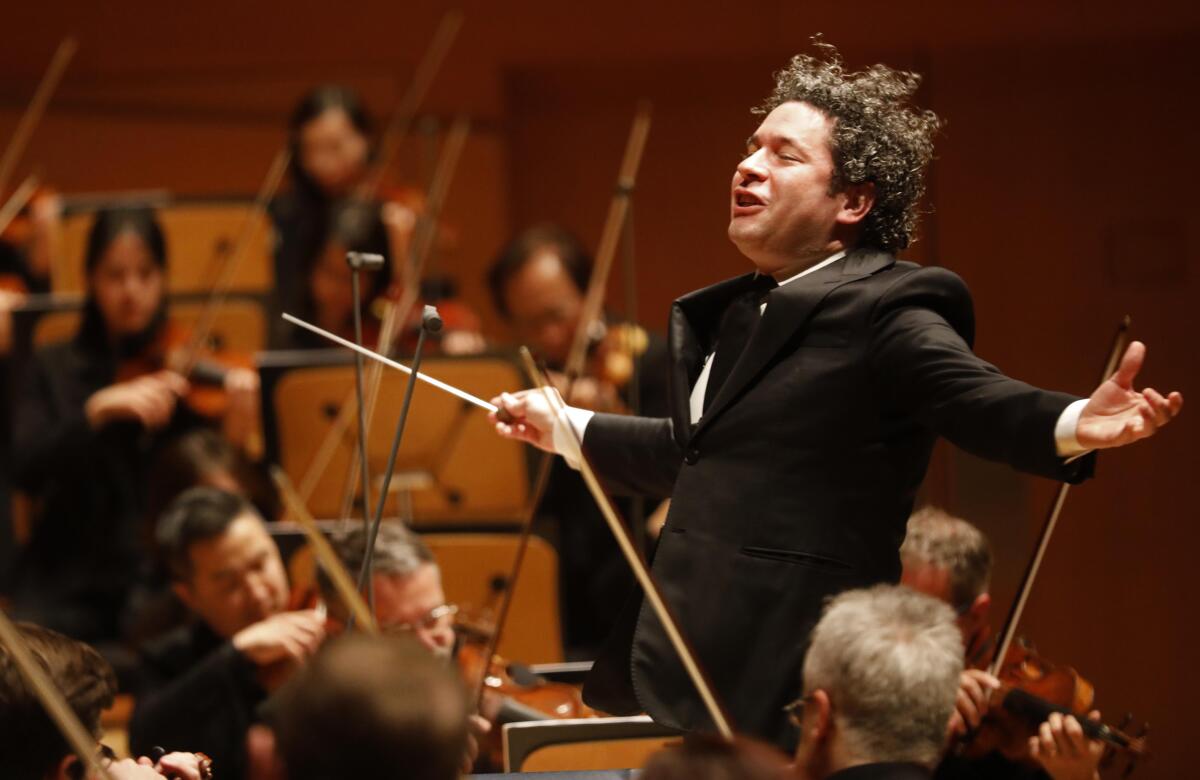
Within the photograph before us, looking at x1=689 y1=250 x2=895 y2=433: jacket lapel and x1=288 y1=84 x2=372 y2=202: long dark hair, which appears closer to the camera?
x1=689 y1=250 x2=895 y2=433: jacket lapel

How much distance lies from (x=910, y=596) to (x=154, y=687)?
5.56 ft

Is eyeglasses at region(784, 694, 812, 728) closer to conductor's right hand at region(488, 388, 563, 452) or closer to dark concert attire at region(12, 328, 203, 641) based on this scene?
conductor's right hand at region(488, 388, 563, 452)

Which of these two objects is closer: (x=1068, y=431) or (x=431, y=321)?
(x=1068, y=431)

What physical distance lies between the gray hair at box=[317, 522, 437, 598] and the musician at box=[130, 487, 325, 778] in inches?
4.9

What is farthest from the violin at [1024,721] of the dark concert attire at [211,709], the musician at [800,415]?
the dark concert attire at [211,709]

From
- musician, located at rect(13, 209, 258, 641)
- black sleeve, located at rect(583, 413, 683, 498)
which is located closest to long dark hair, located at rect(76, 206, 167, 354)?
musician, located at rect(13, 209, 258, 641)

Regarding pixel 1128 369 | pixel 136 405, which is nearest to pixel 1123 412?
pixel 1128 369

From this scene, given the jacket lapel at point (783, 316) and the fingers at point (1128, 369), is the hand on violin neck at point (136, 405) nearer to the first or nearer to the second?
the jacket lapel at point (783, 316)

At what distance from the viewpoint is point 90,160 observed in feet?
16.8

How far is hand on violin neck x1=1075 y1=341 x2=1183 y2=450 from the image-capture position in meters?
1.45

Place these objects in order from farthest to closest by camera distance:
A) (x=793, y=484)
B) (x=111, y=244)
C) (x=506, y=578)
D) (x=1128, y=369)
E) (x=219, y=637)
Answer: (x=111, y=244)
(x=506, y=578)
(x=219, y=637)
(x=793, y=484)
(x=1128, y=369)

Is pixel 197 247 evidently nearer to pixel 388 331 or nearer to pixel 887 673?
pixel 388 331

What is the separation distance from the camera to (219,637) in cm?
291

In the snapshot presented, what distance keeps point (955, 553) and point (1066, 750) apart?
0.33 m
